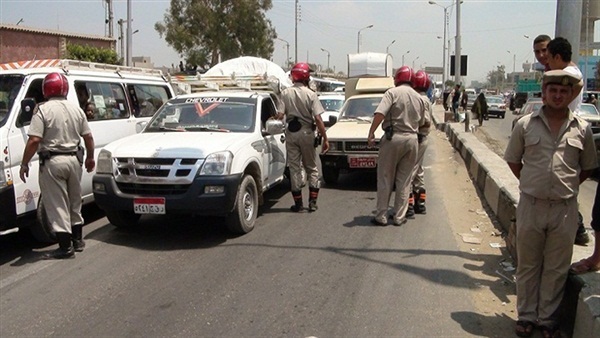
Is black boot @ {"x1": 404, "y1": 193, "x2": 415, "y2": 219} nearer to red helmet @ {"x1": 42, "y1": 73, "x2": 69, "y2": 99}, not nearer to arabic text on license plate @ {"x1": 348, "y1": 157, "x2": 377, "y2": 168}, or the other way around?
arabic text on license plate @ {"x1": 348, "y1": 157, "x2": 377, "y2": 168}

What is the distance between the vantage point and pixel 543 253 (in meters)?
3.80

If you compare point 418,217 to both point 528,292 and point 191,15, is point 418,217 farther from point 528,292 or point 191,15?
point 191,15

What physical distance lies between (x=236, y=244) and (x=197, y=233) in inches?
28.7

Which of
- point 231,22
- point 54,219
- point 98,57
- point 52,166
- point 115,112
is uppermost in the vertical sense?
point 231,22

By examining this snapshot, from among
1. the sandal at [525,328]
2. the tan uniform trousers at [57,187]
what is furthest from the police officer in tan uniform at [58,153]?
the sandal at [525,328]

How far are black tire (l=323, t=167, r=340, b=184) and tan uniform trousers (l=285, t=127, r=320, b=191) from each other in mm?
2174

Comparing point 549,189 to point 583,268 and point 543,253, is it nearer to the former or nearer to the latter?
point 543,253

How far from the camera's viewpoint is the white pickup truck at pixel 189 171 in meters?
5.90

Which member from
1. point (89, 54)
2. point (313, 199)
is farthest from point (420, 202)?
point (89, 54)

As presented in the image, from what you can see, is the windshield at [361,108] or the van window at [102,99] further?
the windshield at [361,108]

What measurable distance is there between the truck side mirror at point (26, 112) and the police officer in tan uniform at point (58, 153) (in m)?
0.26

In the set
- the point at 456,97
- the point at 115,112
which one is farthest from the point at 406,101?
the point at 456,97

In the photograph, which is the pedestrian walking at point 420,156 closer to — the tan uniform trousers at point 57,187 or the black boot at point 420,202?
the black boot at point 420,202

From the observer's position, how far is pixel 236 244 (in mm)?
6102
